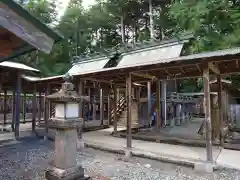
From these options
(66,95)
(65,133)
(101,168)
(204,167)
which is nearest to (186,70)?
(204,167)

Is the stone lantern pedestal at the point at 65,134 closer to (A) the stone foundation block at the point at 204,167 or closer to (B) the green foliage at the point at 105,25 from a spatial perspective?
(A) the stone foundation block at the point at 204,167

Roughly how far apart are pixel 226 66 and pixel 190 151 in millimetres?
2975

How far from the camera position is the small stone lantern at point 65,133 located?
444 centimetres

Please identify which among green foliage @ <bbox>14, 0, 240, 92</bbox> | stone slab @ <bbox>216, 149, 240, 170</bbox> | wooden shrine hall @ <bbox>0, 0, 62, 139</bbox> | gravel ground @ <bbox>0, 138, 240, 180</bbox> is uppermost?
green foliage @ <bbox>14, 0, 240, 92</bbox>

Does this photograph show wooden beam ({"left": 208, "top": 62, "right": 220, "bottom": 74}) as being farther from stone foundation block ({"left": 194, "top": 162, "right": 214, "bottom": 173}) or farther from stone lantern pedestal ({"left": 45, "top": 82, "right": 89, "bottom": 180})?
stone lantern pedestal ({"left": 45, "top": 82, "right": 89, "bottom": 180})

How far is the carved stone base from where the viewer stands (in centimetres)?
431

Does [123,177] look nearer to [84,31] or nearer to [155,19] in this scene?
[155,19]

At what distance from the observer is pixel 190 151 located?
6879 mm

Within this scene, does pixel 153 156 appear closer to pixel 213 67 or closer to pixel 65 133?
pixel 65 133

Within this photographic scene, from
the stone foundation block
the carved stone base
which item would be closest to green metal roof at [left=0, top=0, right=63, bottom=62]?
the carved stone base

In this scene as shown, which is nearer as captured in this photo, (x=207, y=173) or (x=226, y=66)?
(x=207, y=173)

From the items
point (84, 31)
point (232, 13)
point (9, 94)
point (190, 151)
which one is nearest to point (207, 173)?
point (190, 151)

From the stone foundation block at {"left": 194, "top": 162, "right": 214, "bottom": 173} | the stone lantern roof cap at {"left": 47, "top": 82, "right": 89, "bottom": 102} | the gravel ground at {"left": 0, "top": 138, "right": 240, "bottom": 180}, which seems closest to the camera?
the stone lantern roof cap at {"left": 47, "top": 82, "right": 89, "bottom": 102}

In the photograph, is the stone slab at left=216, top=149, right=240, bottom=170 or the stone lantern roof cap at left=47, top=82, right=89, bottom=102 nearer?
the stone lantern roof cap at left=47, top=82, right=89, bottom=102
